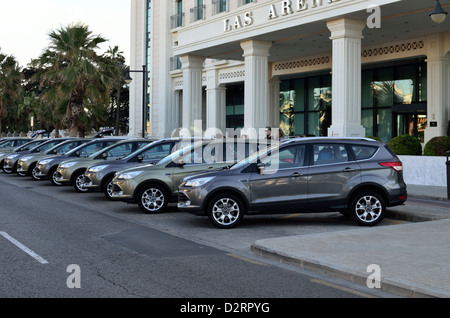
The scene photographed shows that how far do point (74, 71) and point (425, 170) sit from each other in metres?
21.7

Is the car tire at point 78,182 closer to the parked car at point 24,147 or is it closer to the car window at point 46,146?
the car window at point 46,146

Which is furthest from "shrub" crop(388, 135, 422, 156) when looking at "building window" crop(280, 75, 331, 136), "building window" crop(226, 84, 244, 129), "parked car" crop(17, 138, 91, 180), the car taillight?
"building window" crop(226, 84, 244, 129)

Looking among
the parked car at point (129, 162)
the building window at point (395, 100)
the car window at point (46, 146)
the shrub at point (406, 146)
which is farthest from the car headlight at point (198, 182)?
the building window at point (395, 100)

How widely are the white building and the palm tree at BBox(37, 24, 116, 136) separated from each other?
16.4ft

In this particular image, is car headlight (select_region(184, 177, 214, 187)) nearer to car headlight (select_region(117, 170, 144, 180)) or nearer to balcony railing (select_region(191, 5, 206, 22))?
car headlight (select_region(117, 170, 144, 180))

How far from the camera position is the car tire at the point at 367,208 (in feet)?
37.6

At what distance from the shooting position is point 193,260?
8281 mm

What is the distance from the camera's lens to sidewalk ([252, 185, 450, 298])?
21.7 feet

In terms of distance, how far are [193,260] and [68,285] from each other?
2.05 m

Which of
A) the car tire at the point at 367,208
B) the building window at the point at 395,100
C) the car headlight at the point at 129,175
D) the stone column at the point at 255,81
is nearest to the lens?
the car tire at the point at 367,208

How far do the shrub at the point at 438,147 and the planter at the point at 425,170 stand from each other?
0.81m

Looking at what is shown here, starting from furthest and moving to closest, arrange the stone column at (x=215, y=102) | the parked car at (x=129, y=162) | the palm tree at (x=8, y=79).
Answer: the palm tree at (x=8, y=79) → the stone column at (x=215, y=102) → the parked car at (x=129, y=162)
